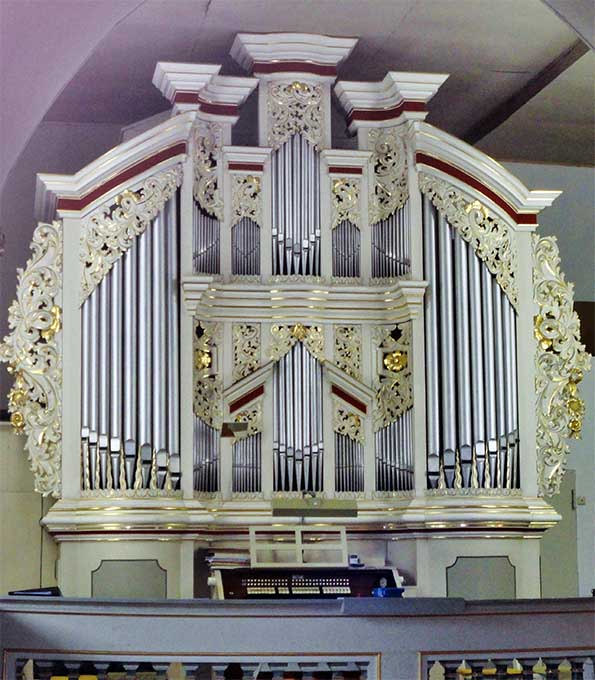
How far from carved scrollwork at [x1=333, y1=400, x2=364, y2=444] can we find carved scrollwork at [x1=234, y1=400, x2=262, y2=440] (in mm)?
583

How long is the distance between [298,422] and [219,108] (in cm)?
256

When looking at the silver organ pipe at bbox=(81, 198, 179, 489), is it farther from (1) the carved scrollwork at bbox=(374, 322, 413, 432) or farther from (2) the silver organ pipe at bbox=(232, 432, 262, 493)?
(1) the carved scrollwork at bbox=(374, 322, 413, 432)

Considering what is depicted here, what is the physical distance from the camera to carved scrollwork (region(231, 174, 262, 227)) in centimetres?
1119

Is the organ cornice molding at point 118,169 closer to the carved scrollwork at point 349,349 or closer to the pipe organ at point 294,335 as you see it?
the pipe organ at point 294,335

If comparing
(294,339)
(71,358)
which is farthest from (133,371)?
(294,339)

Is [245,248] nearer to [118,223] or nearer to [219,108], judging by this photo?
[118,223]

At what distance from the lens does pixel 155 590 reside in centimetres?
1037

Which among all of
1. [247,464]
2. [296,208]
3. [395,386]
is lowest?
[247,464]

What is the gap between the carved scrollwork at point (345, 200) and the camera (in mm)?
11312

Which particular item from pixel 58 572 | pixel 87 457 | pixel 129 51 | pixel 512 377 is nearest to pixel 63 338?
pixel 87 457

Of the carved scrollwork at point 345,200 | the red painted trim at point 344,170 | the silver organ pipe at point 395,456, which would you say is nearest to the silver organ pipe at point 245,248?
the carved scrollwork at point 345,200

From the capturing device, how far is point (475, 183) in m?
11.3

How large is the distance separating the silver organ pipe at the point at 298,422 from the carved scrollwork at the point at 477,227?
1547 millimetres

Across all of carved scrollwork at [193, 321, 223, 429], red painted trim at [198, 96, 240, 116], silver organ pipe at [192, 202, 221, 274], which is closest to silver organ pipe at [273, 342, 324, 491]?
carved scrollwork at [193, 321, 223, 429]
